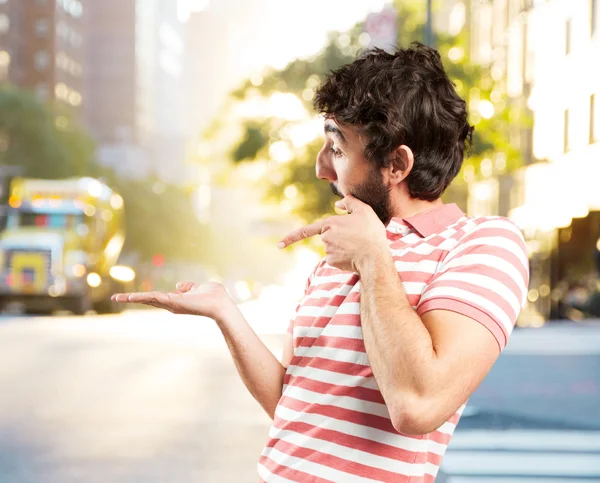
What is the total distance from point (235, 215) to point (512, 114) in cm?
15655

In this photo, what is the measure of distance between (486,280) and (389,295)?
0.20m

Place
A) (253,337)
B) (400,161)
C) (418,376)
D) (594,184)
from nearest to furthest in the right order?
1. (418,376)
2. (400,161)
3. (253,337)
4. (594,184)

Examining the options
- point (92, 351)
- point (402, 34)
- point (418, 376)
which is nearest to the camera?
point (418, 376)

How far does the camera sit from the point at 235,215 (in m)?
188

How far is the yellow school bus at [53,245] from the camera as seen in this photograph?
29.8 m

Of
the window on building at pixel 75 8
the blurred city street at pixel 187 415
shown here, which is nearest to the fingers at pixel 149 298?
the blurred city street at pixel 187 415

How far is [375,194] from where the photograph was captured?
2.32 metres

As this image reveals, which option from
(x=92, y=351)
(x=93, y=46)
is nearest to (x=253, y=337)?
(x=92, y=351)

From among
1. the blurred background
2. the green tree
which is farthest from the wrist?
the green tree

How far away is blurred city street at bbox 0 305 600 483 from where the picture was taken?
26.7 feet

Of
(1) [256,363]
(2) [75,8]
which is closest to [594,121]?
(1) [256,363]

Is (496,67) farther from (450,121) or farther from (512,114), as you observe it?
(450,121)

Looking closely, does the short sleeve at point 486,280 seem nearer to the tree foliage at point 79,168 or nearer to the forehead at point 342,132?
the forehead at point 342,132

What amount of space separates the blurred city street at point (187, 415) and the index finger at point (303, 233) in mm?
4346
